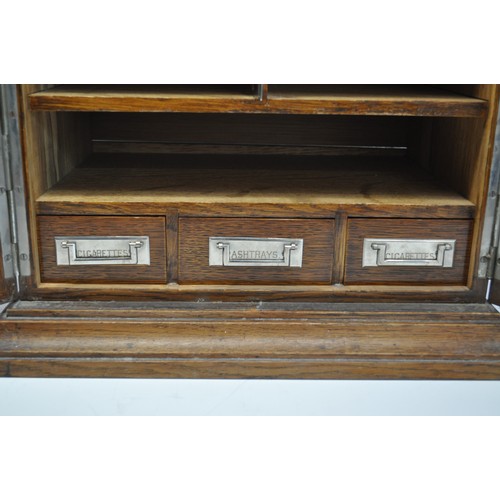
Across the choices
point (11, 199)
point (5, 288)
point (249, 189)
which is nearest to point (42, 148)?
point (11, 199)

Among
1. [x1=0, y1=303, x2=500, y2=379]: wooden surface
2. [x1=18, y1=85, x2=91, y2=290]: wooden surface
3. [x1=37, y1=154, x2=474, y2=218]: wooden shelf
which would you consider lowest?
[x1=0, y1=303, x2=500, y2=379]: wooden surface

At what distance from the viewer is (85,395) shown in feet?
3.36

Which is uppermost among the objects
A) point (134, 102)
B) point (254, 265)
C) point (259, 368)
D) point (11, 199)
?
point (134, 102)

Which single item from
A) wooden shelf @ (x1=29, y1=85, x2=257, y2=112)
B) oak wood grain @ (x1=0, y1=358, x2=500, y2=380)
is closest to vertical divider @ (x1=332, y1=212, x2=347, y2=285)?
oak wood grain @ (x1=0, y1=358, x2=500, y2=380)

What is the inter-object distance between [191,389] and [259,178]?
0.43 meters

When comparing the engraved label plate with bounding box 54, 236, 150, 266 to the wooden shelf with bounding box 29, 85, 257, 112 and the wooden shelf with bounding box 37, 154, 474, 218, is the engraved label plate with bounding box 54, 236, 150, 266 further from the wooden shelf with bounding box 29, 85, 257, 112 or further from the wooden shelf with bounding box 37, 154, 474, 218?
the wooden shelf with bounding box 29, 85, 257, 112

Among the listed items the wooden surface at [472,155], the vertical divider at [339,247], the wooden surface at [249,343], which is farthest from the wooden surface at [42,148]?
the wooden surface at [472,155]

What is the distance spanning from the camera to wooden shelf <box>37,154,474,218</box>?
1105mm

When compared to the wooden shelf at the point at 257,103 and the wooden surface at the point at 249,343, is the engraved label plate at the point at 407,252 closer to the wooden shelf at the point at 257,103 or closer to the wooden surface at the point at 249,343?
the wooden surface at the point at 249,343

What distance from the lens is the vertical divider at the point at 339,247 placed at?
1120 mm

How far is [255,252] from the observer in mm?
1131

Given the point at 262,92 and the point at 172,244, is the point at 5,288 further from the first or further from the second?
the point at 262,92

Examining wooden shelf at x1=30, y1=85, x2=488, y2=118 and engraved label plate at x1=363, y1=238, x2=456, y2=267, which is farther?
engraved label plate at x1=363, y1=238, x2=456, y2=267

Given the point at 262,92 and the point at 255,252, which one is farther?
the point at 255,252
